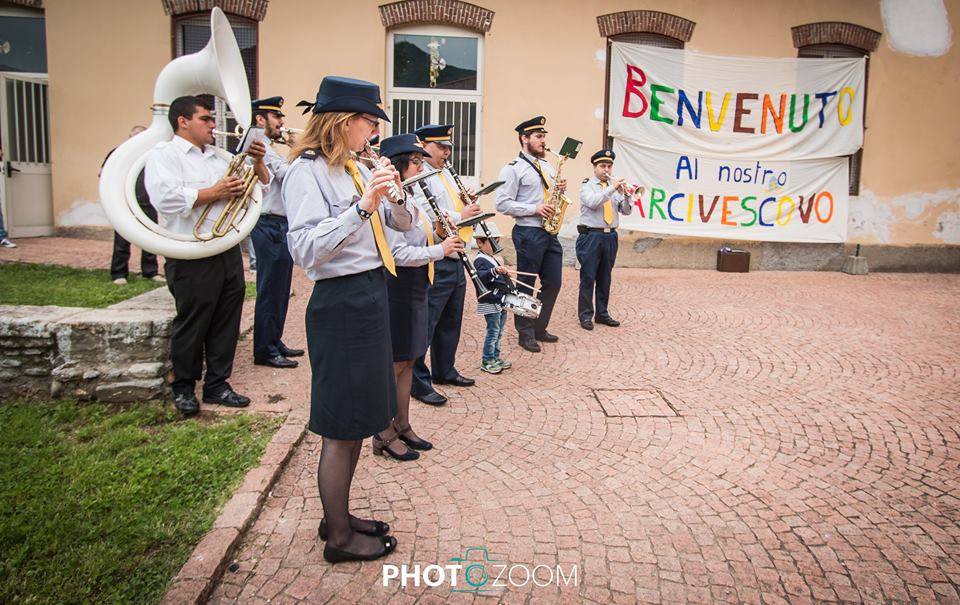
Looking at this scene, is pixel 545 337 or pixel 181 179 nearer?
pixel 181 179

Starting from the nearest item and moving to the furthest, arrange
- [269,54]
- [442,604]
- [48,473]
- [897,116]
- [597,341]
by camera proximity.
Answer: [442,604]
[48,473]
[597,341]
[269,54]
[897,116]

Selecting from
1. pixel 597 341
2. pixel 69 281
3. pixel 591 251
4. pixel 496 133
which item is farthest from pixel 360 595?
pixel 496 133

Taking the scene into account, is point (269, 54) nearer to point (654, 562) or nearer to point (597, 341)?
point (597, 341)

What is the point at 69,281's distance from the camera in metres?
7.81

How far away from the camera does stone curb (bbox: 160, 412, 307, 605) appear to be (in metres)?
2.66

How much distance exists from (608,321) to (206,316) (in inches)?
176

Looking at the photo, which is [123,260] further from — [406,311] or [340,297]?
[340,297]

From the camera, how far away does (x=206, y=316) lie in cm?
439

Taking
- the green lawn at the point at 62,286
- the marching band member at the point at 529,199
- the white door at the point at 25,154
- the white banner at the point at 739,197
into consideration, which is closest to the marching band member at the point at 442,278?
the marching band member at the point at 529,199

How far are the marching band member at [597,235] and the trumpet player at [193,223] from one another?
388 centimetres

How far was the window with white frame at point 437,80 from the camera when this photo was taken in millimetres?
10992

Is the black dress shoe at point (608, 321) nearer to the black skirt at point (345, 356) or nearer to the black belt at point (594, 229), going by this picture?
the black belt at point (594, 229)

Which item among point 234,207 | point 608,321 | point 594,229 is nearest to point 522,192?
point 594,229

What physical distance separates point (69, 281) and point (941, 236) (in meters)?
14.2
